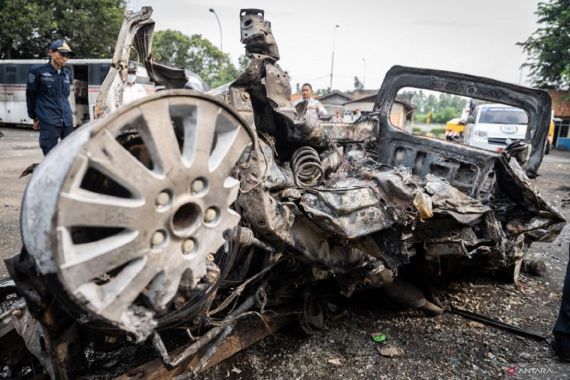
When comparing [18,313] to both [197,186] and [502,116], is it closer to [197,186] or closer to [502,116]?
[197,186]

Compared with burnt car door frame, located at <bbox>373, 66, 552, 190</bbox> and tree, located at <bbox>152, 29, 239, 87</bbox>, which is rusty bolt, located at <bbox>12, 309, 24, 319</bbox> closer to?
burnt car door frame, located at <bbox>373, 66, 552, 190</bbox>

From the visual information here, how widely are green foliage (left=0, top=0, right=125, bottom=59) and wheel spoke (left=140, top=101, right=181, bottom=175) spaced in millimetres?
22701

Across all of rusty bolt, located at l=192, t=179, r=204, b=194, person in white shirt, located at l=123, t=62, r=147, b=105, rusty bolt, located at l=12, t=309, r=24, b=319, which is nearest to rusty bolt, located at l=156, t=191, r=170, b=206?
rusty bolt, located at l=192, t=179, r=204, b=194

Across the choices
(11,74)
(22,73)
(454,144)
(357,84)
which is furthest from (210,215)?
(357,84)

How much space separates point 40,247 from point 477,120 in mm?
14326

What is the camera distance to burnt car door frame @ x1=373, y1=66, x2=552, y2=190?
346 centimetres

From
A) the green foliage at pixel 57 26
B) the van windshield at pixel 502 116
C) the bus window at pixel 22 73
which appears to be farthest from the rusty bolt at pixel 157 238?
the green foliage at pixel 57 26

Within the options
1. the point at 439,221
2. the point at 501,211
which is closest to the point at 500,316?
the point at 501,211

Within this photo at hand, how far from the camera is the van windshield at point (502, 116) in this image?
42.1 feet

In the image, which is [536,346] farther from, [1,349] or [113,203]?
[1,349]

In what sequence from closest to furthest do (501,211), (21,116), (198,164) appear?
1. (198,164)
2. (501,211)
3. (21,116)

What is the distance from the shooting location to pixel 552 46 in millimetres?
25047

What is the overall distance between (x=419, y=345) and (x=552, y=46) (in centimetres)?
2839

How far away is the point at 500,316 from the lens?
3.52m
